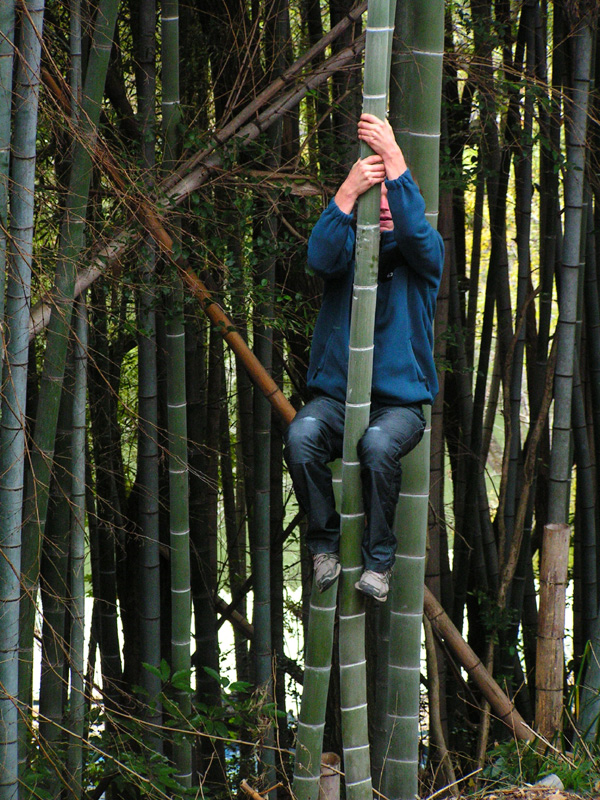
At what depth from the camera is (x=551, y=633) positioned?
329 cm

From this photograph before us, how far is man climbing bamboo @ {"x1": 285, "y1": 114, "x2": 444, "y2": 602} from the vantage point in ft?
5.87

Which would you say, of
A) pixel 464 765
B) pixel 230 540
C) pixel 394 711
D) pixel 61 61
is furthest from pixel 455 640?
pixel 61 61

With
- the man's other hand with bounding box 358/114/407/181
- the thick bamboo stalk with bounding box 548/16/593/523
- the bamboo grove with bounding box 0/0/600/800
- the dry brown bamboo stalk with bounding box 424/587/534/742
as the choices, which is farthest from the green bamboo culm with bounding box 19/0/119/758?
the thick bamboo stalk with bounding box 548/16/593/523

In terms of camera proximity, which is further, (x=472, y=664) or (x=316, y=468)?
(x=472, y=664)

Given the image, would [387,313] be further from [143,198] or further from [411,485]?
[143,198]

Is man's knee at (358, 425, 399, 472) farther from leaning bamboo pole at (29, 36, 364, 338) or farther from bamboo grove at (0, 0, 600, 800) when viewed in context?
leaning bamboo pole at (29, 36, 364, 338)

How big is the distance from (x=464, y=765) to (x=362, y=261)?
10.3 ft

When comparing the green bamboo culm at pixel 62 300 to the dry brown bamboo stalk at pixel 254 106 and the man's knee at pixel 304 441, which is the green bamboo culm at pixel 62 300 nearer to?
the dry brown bamboo stalk at pixel 254 106

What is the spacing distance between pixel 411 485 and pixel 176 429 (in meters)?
1.21

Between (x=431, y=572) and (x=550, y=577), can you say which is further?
(x=431, y=572)

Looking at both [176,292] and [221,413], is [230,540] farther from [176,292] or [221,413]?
[176,292]

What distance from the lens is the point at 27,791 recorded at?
2.58 meters

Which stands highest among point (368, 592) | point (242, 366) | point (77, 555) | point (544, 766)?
point (242, 366)

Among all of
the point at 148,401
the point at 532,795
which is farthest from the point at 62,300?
the point at 532,795
